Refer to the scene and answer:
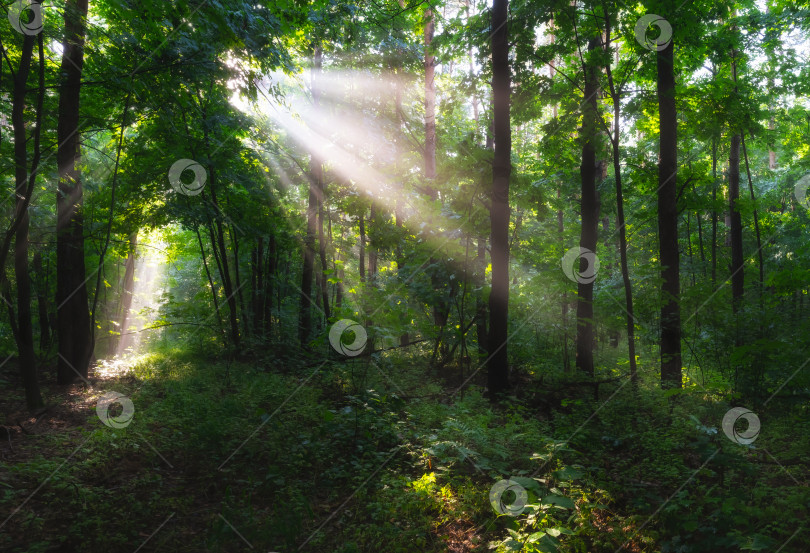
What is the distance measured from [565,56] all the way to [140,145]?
388 inches

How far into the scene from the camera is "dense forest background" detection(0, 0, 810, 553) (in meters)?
4.19

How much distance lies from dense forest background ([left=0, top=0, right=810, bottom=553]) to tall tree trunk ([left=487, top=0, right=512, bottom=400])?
5 cm

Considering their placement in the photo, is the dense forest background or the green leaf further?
the dense forest background

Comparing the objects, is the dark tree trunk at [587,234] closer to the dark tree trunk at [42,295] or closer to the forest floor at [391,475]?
the forest floor at [391,475]

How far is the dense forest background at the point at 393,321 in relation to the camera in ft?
13.8

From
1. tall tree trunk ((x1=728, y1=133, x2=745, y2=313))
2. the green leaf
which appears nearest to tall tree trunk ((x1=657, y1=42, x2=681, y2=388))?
the green leaf

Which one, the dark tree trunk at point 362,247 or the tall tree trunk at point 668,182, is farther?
the dark tree trunk at point 362,247

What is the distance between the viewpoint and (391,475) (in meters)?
5.07

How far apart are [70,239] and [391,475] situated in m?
7.45

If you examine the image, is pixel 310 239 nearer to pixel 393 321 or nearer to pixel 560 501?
pixel 393 321

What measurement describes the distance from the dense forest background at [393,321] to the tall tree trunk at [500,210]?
54mm

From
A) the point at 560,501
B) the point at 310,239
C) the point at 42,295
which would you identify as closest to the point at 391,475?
the point at 560,501

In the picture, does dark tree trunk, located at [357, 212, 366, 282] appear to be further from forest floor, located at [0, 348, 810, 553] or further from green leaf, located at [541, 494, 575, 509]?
green leaf, located at [541, 494, 575, 509]

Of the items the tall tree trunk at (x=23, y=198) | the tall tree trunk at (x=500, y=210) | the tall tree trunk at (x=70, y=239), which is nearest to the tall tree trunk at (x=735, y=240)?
the tall tree trunk at (x=500, y=210)
